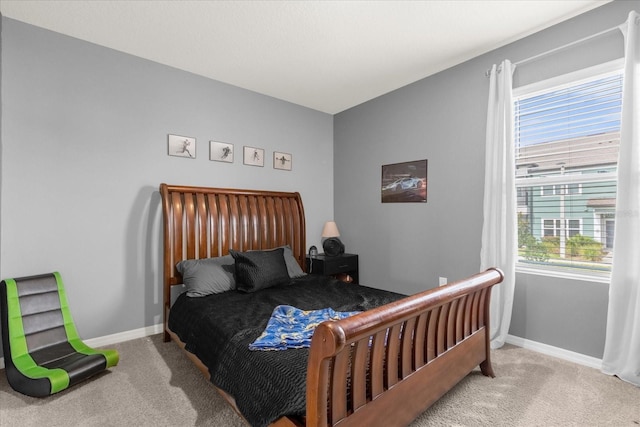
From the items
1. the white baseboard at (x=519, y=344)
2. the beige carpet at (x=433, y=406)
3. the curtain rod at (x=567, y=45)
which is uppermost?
the curtain rod at (x=567, y=45)

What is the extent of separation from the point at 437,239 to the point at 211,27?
2944 millimetres

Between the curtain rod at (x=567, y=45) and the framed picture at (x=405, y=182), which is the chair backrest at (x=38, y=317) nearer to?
the framed picture at (x=405, y=182)

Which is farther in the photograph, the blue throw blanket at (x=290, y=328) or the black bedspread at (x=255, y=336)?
the blue throw blanket at (x=290, y=328)

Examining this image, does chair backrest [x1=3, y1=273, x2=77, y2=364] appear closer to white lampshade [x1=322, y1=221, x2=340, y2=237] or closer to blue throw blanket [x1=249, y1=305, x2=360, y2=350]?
blue throw blanket [x1=249, y1=305, x2=360, y2=350]

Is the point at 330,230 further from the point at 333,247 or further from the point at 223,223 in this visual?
the point at 223,223

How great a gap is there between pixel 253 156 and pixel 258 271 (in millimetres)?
Answer: 1592

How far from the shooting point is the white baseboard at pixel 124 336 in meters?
2.79

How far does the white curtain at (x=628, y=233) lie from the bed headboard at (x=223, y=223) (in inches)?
115

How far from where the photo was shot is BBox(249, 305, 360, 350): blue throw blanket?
1.67 meters

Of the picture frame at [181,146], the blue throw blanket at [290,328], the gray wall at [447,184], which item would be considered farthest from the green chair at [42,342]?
the gray wall at [447,184]

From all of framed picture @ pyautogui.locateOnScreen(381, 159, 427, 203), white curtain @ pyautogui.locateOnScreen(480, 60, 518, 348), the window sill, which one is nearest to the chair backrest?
framed picture @ pyautogui.locateOnScreen(381, 159, 427, 203)

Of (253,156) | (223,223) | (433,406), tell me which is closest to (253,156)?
(253,156)

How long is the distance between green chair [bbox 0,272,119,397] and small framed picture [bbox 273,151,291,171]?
2.47m

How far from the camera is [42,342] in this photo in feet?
7.45
